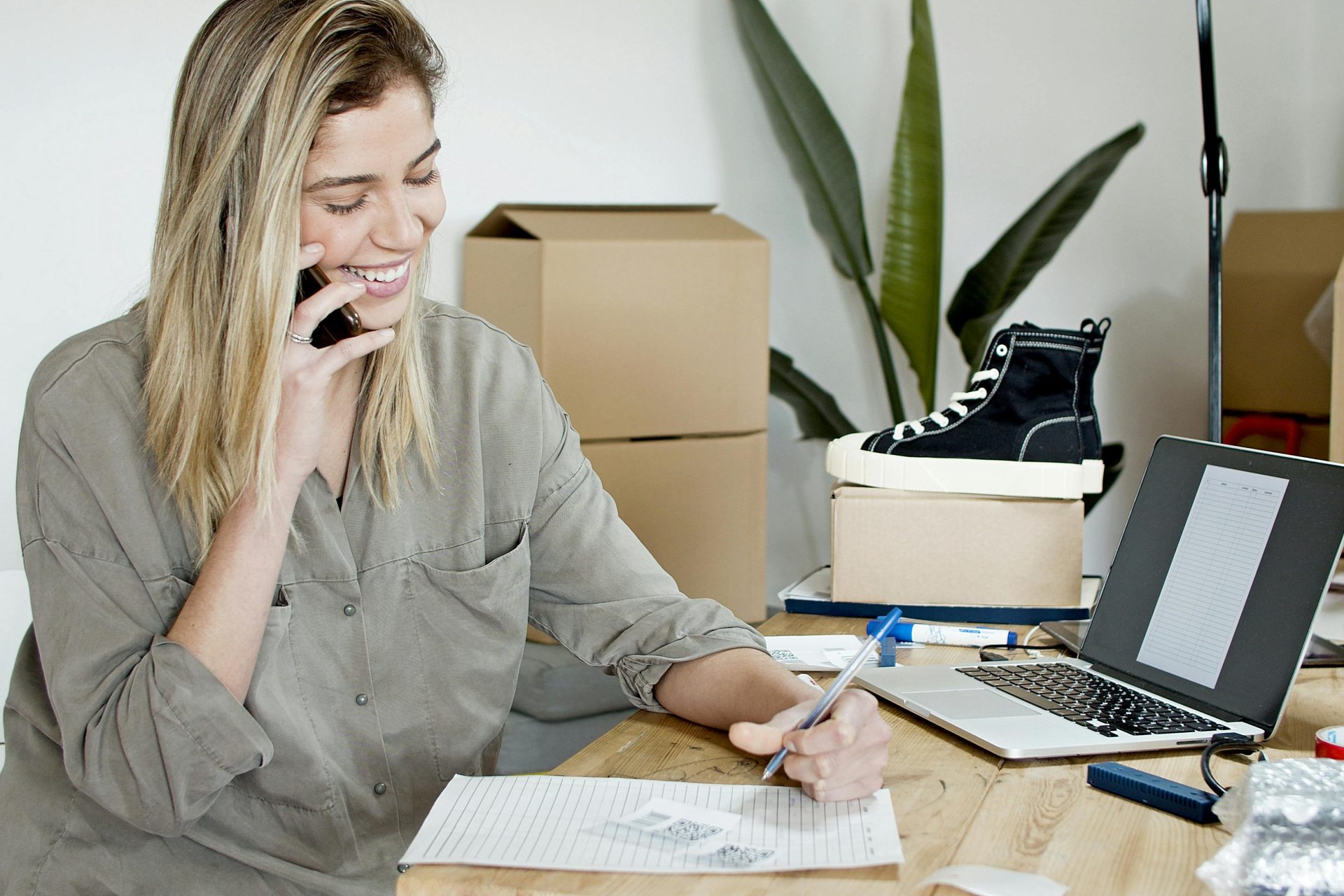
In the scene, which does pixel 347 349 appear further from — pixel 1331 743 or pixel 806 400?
pixel 806 400

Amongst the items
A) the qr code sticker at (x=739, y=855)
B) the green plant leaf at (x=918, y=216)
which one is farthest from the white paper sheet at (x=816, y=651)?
the green plant leaf at (x=918, y=216)

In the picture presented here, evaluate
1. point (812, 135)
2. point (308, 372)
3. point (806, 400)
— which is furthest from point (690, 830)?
point (812, 135)

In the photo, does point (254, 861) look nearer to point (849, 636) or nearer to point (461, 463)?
point (461, 463)

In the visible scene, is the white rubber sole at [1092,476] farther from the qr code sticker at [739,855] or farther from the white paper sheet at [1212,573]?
the qr code sticker at [739,855]

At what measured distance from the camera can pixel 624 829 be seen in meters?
0.79

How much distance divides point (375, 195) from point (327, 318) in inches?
4.6

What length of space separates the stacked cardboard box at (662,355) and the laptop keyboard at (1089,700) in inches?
40.7

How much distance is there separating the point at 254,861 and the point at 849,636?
61 centimetres

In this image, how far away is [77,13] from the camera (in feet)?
6.47

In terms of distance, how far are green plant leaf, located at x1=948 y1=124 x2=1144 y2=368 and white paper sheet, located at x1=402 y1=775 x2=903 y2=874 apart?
152cm

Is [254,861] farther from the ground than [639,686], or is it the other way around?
[639,686]

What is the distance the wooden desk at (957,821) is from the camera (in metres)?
0.72

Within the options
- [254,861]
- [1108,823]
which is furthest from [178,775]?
[1108,823]

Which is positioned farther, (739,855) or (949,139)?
(949,139)
